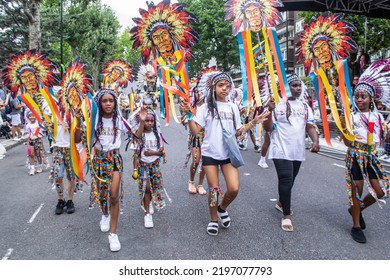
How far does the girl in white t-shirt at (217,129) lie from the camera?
3650mm

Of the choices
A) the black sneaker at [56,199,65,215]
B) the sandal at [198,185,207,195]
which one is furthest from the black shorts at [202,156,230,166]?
the black sneaker at [56,199,65,215]

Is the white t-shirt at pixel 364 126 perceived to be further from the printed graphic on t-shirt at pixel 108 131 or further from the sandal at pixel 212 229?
the printed graphic on t-shirt at pixel 108 131

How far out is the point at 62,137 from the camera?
15.0 ft

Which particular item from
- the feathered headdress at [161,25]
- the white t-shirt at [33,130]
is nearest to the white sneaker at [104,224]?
the feathered headdress at [161,25]

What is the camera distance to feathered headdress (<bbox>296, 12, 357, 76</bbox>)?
3.94 meters

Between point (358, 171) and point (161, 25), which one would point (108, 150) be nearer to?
point (161, 25)

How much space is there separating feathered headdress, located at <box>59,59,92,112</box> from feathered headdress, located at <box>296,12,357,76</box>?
2741mm

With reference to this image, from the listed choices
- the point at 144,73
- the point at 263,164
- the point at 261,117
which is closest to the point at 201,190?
the point at 261,117

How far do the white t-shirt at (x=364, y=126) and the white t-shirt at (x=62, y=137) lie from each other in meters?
3.70

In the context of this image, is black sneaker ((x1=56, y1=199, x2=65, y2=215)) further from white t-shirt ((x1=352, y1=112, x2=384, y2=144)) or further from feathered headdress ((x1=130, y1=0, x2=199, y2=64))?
white t-shirt ((x1=352, y1=112, x2=384, y2=144))

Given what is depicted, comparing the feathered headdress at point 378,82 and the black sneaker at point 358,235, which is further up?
the feathered headdress at point 378,82

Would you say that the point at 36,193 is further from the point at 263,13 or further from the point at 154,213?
the point at 263,13

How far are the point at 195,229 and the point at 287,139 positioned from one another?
5.07 ft
